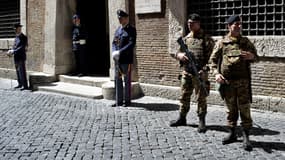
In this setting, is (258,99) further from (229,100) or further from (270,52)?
(229,100)

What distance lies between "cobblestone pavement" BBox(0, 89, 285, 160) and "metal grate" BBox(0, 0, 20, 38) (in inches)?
217

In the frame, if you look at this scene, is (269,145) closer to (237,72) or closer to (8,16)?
(237,72)

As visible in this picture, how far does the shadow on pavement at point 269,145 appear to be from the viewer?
17.8 ft

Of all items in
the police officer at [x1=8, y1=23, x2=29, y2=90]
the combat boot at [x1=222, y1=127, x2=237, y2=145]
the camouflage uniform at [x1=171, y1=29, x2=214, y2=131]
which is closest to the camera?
the combat boot at [x1=222, y1=127, x2=237, y2=145]

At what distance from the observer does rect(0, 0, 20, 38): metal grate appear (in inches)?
→ 537

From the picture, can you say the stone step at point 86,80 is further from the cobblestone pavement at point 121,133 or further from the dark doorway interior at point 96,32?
the cobblestone pavement at point 121,133

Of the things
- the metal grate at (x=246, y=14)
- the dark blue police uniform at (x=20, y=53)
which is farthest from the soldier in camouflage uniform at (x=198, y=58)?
the dark blue police uniform at (x=20, y=53)

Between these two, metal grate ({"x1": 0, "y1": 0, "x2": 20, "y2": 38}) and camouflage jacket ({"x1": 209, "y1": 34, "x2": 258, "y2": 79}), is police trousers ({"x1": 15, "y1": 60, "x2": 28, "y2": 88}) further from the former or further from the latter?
camouflage jacket ({"x1": 209, "y1": 34, "x2": 258, "y2": 79})

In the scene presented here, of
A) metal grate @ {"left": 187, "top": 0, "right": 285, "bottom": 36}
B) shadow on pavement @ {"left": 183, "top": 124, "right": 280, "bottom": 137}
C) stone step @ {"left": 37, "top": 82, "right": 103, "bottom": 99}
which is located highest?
metal grate @ {"left": 187, "top": 0, "right": 285, "bottom": 36}

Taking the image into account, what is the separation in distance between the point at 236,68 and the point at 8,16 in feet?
34.4

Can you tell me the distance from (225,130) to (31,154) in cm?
289

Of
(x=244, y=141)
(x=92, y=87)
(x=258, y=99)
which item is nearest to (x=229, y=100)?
(x=244, y=141)

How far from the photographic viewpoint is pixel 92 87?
10422mm

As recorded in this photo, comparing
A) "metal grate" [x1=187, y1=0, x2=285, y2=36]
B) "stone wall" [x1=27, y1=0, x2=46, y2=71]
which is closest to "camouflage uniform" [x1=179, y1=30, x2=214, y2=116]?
"metal grate" [x1=187, y1=0, x2=285, y2=36]
